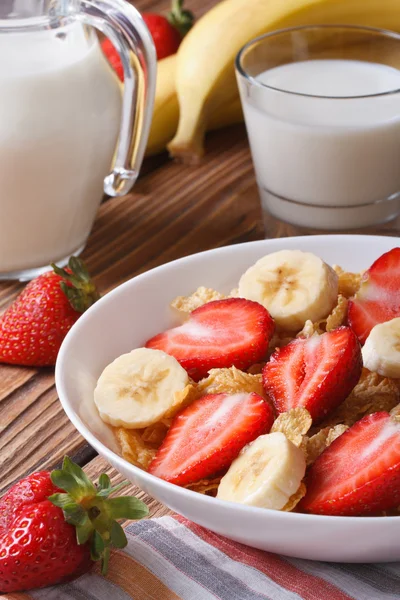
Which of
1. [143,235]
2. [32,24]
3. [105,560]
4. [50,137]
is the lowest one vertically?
[143,235]

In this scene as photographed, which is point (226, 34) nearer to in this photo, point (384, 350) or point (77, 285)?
point (77, 285)

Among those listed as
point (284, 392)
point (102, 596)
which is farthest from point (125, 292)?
point (102, 596)

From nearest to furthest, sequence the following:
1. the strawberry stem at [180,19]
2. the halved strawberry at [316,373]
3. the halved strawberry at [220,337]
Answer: the halved strawberry at [316,373] < the halved strawberry at [220,337] < the strawberry stem at [180,19]


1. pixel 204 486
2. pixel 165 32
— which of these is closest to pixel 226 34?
pixel 165 32

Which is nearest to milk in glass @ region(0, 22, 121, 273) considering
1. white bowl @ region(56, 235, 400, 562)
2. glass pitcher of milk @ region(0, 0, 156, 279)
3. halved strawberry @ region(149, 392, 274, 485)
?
glass pitcher of milk @ region(0, 0, 156, 279)

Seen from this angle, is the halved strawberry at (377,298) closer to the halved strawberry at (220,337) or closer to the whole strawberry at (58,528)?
the halved strawberry at (220,337)

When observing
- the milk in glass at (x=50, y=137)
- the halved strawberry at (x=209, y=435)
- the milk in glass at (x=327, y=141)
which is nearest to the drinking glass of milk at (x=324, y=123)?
the milk in glass at (x=327, y=141)

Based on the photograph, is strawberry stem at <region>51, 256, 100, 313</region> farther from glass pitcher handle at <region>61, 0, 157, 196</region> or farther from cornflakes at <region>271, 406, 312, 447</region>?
cornflakes at <region>271, 406, 312, 447</region>
